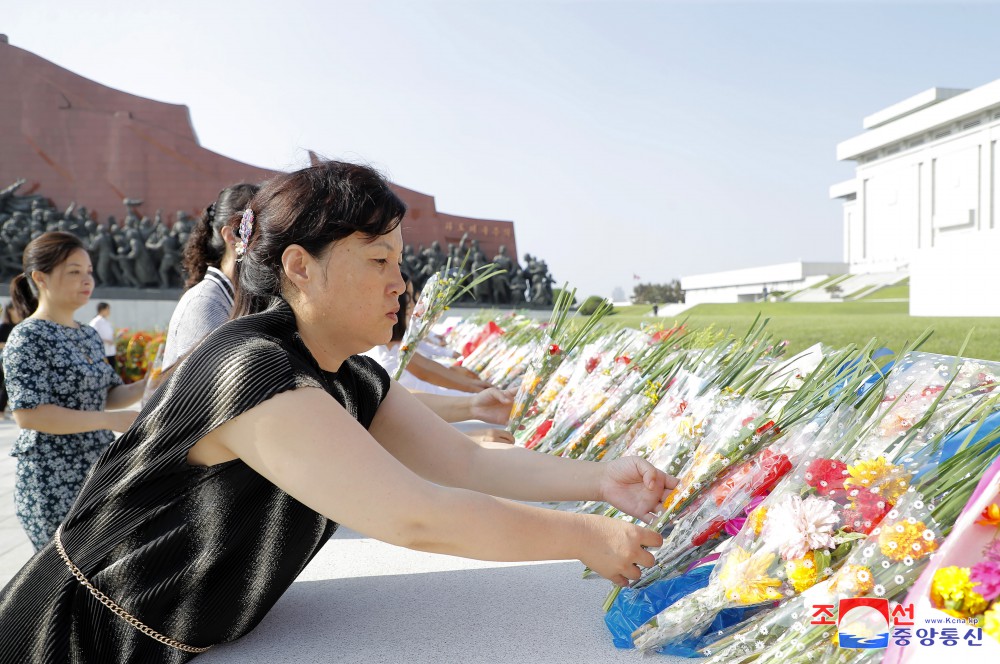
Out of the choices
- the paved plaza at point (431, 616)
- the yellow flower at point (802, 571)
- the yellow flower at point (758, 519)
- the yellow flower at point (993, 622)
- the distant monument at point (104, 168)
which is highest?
the distant monument at point (104, 168)

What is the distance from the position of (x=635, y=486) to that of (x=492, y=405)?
112 centimetres

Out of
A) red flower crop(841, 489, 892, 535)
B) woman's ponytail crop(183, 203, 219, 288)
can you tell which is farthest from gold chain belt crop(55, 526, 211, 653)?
woman's ponytail crop(183, 203, 219, 288)

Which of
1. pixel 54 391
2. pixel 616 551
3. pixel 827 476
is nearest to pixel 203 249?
pixel 54 391

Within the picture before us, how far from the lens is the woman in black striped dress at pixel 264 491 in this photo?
887mm

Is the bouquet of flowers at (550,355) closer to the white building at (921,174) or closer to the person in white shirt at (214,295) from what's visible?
the person in white shirt at (214,295)

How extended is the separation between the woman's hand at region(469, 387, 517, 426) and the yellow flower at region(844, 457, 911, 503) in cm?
150

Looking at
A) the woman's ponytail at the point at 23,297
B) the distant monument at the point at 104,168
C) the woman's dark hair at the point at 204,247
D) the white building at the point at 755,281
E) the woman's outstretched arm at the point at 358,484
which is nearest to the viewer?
the woman's outstretched arm at the point at 358,484

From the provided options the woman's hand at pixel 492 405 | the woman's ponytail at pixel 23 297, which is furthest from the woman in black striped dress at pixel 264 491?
the woman's ponytail at pixel 23 297

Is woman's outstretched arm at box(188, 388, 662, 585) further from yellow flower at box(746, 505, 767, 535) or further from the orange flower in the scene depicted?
the orange flower

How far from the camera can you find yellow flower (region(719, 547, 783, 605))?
0.86 m

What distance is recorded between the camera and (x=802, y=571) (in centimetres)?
83

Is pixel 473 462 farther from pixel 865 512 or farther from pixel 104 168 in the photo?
pixel 104 168

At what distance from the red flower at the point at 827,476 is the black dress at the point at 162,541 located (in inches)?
25.0

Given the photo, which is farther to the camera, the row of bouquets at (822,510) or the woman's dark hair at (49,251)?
the woman's dark hair at (49,251)
